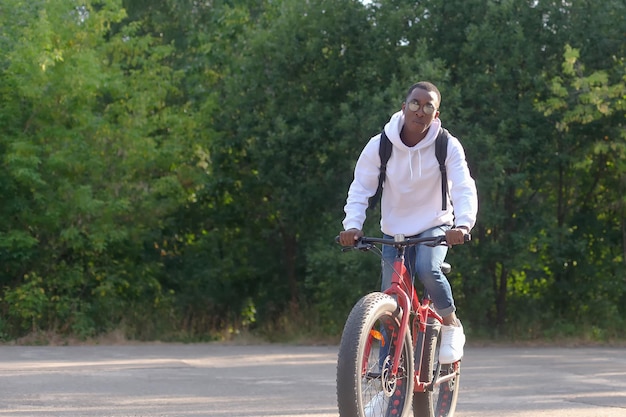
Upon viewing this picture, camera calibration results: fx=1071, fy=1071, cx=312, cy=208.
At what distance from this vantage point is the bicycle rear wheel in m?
6.23

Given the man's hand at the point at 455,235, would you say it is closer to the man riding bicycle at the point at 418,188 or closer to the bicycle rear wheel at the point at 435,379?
the man riding bicycle at the point at 418,188

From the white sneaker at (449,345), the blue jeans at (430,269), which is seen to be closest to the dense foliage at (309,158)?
the white sneaker at (449,345)

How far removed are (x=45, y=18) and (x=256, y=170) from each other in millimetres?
4440

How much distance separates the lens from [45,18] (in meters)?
18.1

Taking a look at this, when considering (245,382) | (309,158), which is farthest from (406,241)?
(309,158)

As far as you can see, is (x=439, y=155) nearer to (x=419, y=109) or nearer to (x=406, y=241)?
(x=419, y=109)

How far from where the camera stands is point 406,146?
6.18 metres

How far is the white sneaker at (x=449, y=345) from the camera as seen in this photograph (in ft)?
21.1

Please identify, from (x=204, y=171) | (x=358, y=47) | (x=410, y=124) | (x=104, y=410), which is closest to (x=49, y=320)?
(x=204, y=171)

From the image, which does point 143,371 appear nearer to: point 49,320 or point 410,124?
point 410,124

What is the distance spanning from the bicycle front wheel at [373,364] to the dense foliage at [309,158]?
10503mm

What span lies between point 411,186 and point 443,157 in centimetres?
25

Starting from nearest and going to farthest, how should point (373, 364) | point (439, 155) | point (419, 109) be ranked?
1. point (373, 364)
2. point (419, 109)
3. point (439, 155)

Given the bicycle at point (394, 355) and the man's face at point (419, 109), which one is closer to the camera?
the bicycle at point (394, 355)
